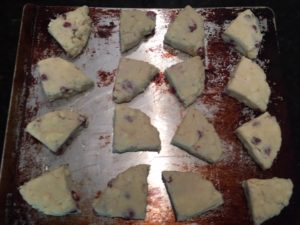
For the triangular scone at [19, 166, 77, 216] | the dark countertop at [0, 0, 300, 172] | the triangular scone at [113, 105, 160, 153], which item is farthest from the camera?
the dark countertop at [0, 0, 300, 172]

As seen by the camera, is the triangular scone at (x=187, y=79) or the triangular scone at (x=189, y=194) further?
the triangular scone at (x=187, y=79)

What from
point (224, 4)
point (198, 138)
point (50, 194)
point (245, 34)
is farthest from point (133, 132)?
point (224, 4)

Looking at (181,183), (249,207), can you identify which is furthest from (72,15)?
(249,207)

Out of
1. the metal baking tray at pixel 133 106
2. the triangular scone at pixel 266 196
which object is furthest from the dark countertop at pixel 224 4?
the triangular scone at pixel 266 196

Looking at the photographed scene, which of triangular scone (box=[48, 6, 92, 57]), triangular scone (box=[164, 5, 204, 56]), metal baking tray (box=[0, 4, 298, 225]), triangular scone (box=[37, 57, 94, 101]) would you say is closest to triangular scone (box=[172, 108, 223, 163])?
metal baking tray (box=[0, 4, 298, 225])

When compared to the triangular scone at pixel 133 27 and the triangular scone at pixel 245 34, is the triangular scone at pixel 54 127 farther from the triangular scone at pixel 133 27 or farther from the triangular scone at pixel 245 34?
the triangular scone at pixel 245 34

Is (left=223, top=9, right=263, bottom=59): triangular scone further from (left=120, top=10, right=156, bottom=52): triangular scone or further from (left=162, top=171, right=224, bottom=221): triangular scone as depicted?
(left=162, top=171, right=224, bottom=221): triangular scone
